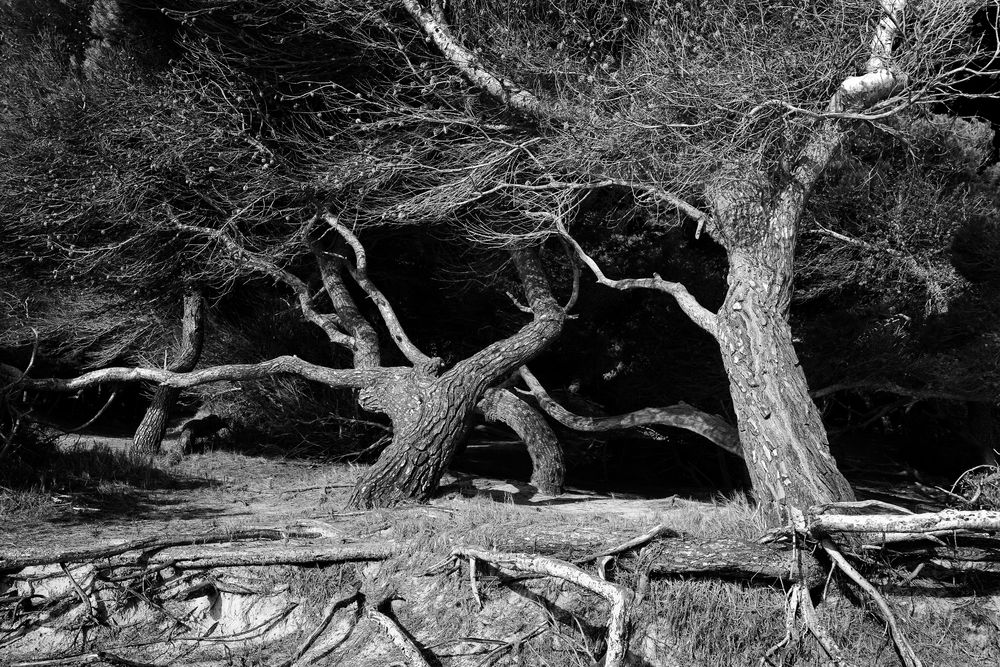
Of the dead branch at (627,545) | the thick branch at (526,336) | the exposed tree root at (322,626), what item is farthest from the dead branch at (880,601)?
the thick branch at (526,336)

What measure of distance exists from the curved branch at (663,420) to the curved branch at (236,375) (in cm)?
201

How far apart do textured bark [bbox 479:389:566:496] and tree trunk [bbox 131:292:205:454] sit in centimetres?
418

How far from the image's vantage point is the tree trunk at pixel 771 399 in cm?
667

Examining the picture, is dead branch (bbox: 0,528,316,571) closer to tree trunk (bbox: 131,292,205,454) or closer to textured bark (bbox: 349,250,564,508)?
textured bark (bbox: 349,250,564,508)

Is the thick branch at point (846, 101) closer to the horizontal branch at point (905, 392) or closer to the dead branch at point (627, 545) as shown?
the dead branch at point (627, 545)

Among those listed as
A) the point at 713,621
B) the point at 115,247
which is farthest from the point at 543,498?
the point at 115,247

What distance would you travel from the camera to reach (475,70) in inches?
362

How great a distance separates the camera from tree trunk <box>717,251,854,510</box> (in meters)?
6.67

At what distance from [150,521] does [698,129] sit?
6217 mm

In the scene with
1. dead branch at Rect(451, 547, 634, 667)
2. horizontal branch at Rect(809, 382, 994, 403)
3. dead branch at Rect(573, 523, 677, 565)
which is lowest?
dead branch at Rect(451, 547, 634, 667)

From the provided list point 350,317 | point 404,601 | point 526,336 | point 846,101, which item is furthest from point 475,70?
point 404,601

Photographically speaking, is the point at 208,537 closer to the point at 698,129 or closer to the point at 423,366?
the point at 423,366

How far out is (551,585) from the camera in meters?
6.37

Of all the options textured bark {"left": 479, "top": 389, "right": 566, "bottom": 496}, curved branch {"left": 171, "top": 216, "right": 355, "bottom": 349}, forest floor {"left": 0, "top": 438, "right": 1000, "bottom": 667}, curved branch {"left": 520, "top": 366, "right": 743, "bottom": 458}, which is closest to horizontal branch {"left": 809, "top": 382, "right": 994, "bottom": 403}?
curved branch {"left": 520, "top": 366, "right": 743, "bottom": 458}
